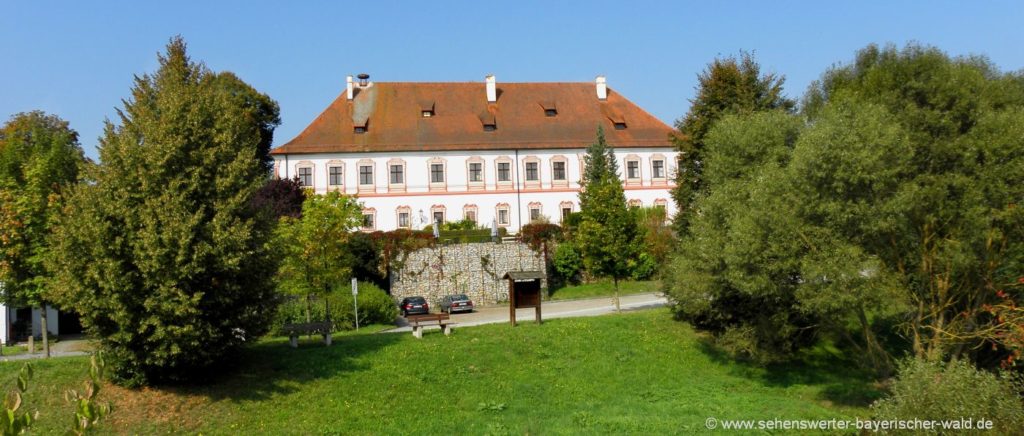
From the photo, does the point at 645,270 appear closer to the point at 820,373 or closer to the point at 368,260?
the point at 368,260

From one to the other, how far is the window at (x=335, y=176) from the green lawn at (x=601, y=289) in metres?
17.3

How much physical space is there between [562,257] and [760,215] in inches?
859

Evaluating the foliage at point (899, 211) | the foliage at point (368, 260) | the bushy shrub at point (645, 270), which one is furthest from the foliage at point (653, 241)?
the foliage at point (368, 260)

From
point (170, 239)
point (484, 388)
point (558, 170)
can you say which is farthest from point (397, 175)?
point (170, 239)

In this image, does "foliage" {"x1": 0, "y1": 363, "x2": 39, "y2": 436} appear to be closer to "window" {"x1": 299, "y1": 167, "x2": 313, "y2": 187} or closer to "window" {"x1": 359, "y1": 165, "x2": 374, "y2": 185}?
"window" {"x1": 299, "y1": 167, "x2": 313, "y2": 187}

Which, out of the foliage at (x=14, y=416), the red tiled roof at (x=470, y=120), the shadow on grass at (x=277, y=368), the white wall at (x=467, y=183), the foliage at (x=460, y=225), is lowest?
the shadow on grass at (x=277, y=368)

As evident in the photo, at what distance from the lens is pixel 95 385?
115 inches

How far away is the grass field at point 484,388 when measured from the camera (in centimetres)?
1695

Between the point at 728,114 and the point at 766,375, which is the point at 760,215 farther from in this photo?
the point at 728,114

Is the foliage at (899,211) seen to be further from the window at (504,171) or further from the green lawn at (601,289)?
the window at (504,171)

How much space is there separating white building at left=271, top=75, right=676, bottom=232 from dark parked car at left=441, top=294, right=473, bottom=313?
47.1 ft

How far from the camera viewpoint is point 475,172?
51219mm

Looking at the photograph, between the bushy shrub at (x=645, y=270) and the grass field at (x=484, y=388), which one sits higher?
the bushy shrub at (x=645, y=270)

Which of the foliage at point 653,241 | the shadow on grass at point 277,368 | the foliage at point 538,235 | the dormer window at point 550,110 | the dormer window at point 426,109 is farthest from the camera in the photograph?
the dormer window at point 550,110
